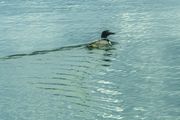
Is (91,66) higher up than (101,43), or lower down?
lower down

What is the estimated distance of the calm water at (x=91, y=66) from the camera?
97.0 feet

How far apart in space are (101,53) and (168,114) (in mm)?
15838

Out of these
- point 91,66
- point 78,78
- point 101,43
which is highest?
point 101,43

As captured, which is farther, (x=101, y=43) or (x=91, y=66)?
(x=101, y=43)

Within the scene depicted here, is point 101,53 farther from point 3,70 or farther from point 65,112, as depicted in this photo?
point 65,112

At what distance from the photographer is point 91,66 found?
3878 cm

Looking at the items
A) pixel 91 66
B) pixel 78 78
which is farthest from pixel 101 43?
pixel 78 78

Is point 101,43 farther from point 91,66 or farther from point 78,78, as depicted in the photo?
point 78,78

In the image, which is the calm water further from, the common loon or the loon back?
the loon back

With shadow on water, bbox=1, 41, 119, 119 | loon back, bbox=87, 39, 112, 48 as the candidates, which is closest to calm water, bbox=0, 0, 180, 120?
shadow on water, bbox=1, 41, 119, 119

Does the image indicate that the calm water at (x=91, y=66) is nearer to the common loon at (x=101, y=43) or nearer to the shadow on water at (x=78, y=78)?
the shadow on water at (x=78, y=78)

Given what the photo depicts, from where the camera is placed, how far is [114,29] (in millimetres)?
53500

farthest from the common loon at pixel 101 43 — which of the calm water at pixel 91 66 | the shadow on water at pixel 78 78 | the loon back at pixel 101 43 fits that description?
the calm water at pixel 91 66

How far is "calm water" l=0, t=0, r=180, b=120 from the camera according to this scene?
2958 centimetres
